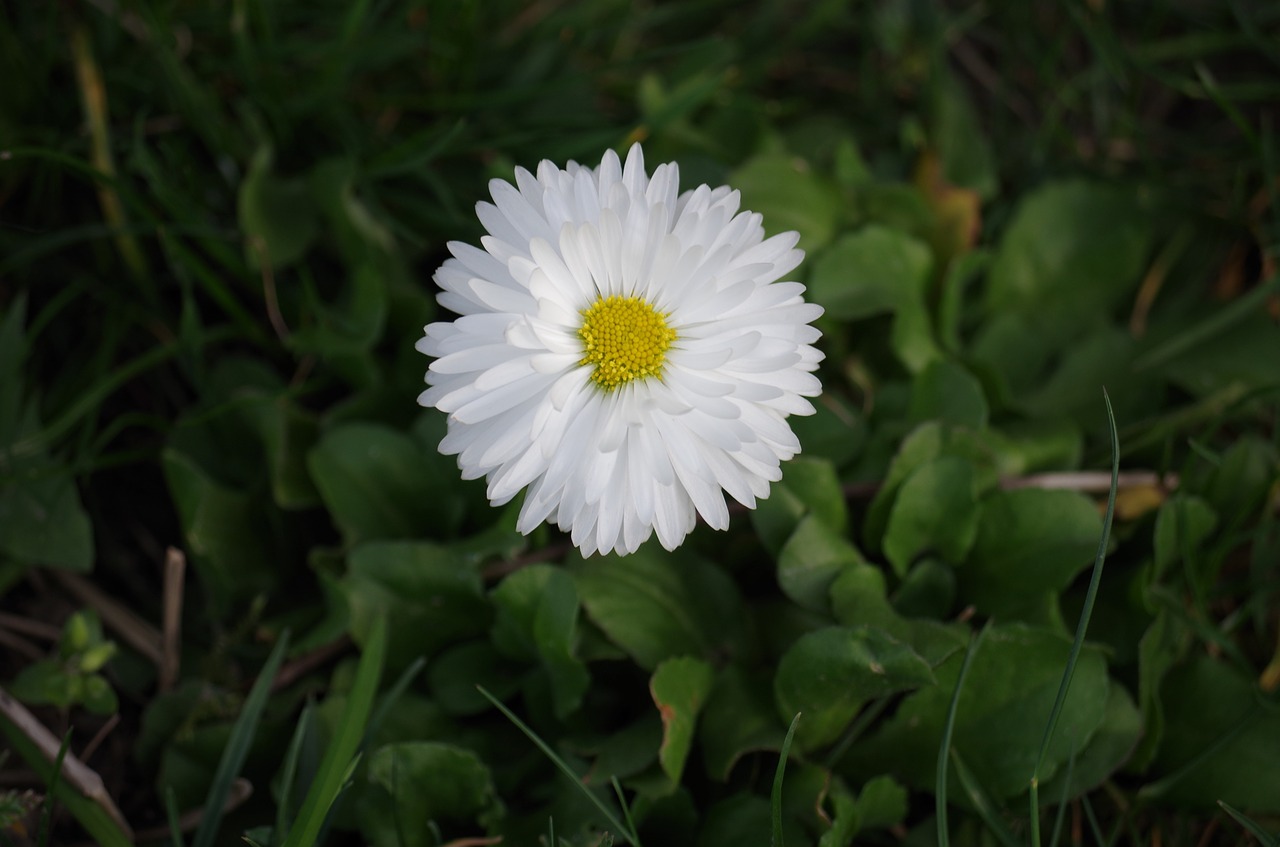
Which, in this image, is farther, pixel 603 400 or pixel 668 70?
pixel 668 70

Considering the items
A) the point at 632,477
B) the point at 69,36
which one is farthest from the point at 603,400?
the point at 69,36

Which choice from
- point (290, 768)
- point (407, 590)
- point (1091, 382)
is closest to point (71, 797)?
point (290, 768)

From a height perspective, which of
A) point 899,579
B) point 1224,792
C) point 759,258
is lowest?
point 1224,792

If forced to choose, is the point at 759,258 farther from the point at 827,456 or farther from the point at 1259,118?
the point at 1259,118

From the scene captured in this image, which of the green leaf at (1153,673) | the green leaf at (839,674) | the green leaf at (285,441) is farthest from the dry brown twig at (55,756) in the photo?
the green leaf at (1153,673)

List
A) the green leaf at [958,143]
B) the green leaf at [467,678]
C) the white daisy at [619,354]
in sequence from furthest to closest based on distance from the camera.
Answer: the green leaf at [958,143] → the green leaf at [467,678] → the white daisy at [619,354]

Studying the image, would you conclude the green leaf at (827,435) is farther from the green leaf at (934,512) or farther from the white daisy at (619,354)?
the white daisy at (619,354)
